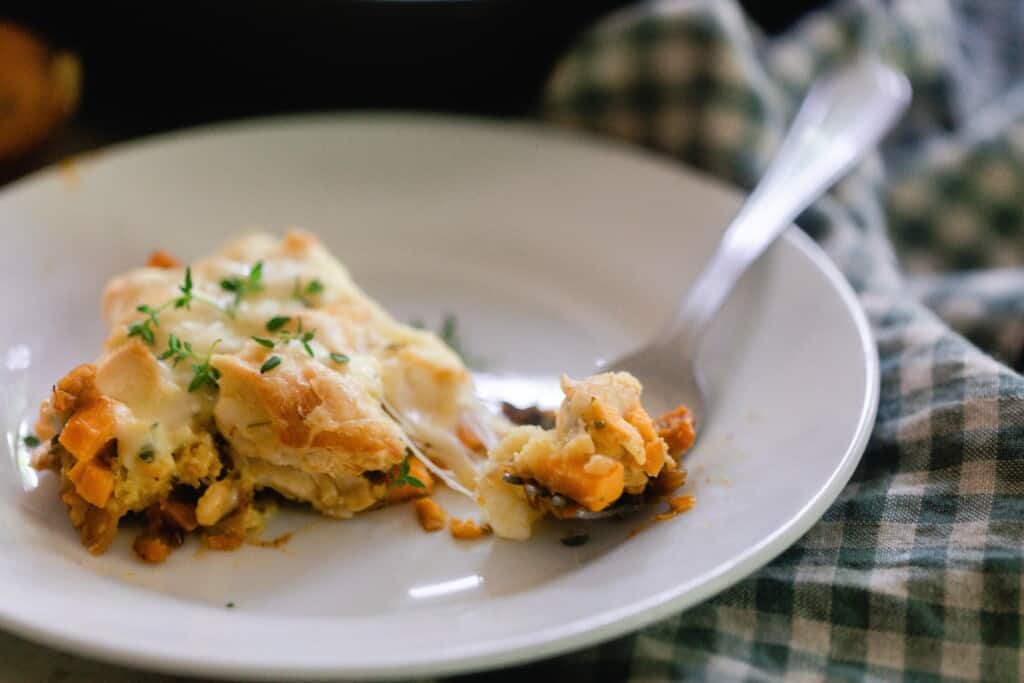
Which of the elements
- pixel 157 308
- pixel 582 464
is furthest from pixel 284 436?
pixel 582 464

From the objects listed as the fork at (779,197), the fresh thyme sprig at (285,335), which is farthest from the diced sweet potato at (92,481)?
the fork at (779,197)

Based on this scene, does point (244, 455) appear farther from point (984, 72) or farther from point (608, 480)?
point (984, 72)

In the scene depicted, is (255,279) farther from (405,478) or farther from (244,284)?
(405,478)

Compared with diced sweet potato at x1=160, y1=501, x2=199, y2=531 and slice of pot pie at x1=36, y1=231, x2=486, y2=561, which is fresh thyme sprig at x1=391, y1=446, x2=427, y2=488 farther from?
diced sweet potato at x1=160, y1=501, x2=199, y2=531

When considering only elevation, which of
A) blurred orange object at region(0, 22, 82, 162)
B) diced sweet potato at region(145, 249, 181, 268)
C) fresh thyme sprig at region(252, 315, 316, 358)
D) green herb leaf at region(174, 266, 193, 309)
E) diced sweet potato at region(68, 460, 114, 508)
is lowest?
diced sweet potato at region(68, 460, 114, 508)

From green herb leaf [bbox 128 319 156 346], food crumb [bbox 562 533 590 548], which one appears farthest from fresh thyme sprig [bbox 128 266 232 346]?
food crumb [bbox 562 533 590 548]

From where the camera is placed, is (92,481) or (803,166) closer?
(92,481)

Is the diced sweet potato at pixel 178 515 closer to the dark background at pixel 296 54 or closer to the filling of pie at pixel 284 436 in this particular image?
the filling of pie at pixel 284 436

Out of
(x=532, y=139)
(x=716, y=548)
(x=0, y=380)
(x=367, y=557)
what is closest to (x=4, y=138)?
(x=0, y=380)
